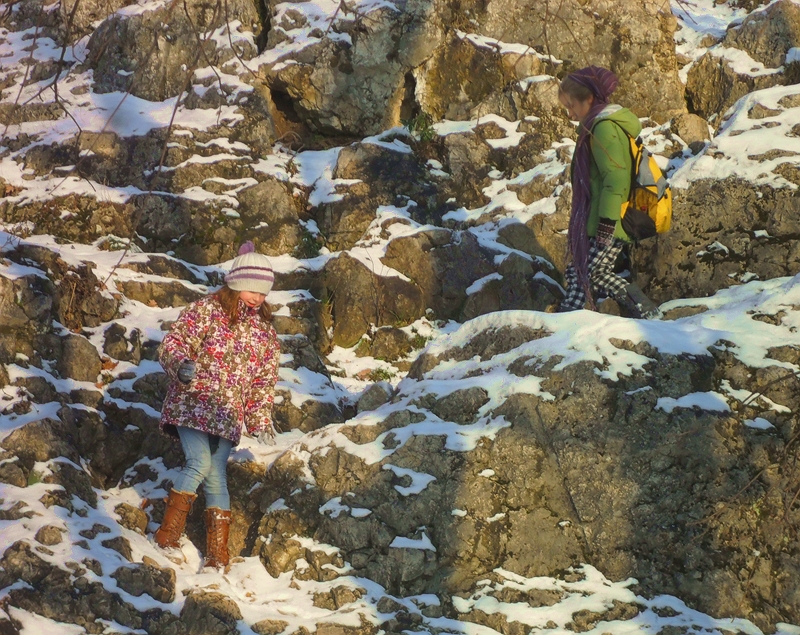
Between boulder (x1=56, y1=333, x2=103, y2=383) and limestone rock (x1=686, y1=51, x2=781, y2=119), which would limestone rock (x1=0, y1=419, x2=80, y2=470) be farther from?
limestone rock (x1=686, y1=51, x2=781, y2=119)

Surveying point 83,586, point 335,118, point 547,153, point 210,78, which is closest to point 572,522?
point 83,586

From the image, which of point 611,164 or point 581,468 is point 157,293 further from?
point 581,468

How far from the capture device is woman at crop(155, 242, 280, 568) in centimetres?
450

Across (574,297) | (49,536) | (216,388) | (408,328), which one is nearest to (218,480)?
(216,388)

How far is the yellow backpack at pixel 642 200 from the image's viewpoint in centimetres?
531

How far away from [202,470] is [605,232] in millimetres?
2953

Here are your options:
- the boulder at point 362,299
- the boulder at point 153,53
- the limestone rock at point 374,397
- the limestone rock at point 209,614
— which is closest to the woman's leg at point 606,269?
the limestone rock at point 374,397

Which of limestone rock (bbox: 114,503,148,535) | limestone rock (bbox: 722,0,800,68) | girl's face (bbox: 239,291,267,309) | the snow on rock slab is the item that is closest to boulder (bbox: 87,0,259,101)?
girl's face (bbox: 239,291,267,309)

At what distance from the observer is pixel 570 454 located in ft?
14.5

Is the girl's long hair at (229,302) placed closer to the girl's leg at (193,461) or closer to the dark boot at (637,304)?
the girl's leg at (193,461)

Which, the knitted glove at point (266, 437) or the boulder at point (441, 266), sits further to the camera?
the boulder at point (441, 266)

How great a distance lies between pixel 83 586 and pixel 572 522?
2491mm

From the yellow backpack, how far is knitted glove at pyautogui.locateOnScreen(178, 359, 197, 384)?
289 cm

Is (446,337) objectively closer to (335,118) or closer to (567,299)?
(567,299)
